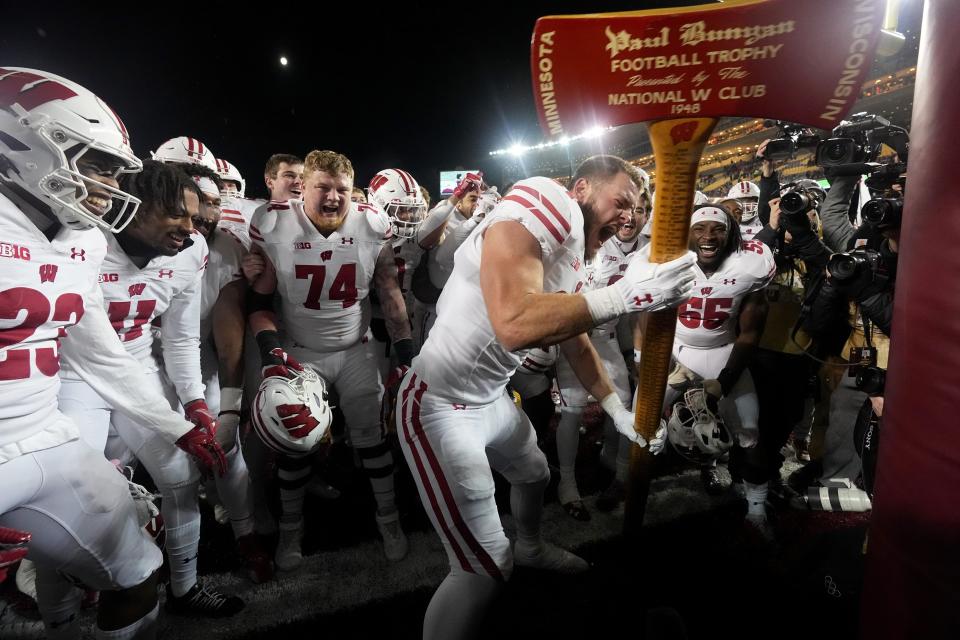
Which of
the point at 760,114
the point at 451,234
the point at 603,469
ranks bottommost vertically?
the point at 603,469

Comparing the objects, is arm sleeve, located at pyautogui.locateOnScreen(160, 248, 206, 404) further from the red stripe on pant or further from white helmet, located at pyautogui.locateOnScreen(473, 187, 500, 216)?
white helmet, located at pyautogui.locateOnScreen(473, 187, 500, 216)

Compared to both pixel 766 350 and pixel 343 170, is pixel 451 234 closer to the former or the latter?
pixel 343 170

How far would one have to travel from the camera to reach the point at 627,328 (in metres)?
4.24

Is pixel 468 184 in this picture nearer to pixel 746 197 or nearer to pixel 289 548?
pixel 289 548

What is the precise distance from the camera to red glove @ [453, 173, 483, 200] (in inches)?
169

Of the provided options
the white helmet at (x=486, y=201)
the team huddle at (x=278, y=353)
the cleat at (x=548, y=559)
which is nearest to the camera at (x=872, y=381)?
the team huddle at (x=278, y=353)

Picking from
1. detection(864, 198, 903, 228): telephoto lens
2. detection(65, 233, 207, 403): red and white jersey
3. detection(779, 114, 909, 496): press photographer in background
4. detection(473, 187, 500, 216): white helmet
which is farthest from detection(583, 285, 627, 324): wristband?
detection(473, 187, 500, 216): white helmet

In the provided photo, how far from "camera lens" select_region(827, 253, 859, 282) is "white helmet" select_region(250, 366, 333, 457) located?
2.71m

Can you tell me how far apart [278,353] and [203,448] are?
0.61m

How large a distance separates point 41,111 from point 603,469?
384 cm

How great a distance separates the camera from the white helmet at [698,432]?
2.71m

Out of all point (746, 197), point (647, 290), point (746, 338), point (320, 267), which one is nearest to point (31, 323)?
point (320, 267)

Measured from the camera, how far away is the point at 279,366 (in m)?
2.44

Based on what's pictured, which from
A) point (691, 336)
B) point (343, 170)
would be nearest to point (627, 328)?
point (691, 336)
